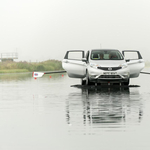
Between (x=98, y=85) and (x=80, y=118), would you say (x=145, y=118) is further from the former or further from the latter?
(x=98, y=85)

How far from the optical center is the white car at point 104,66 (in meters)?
22.2

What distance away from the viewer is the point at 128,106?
47.3ft

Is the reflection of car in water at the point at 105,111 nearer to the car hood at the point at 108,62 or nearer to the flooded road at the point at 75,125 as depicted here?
the flooded road at the point at 75,125

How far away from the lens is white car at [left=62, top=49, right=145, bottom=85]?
22203 mm

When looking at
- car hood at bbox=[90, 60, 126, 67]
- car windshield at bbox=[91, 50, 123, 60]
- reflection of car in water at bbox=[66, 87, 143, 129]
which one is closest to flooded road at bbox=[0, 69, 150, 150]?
reflection of car in water at bbox=[66, 87, 143, 129]

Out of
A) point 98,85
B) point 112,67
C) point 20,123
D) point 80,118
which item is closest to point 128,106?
point 80,118

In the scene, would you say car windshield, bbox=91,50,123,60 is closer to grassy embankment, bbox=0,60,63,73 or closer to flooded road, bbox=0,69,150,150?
flooded road, bbox=0,69,150,150

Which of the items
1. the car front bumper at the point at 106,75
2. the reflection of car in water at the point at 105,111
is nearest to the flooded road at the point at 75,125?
the reflection of car in water at the point at 105,111

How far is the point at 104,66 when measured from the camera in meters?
22.3

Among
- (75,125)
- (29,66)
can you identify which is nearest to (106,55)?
(75,125)

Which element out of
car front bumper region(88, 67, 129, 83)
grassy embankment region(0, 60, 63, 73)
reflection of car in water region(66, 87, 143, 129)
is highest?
reflection of car in water region(66, 87, 143, 129)

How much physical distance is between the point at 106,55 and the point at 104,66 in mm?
1877

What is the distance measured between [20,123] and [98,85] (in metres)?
13.7

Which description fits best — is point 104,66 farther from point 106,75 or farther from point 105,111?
point 105,111
